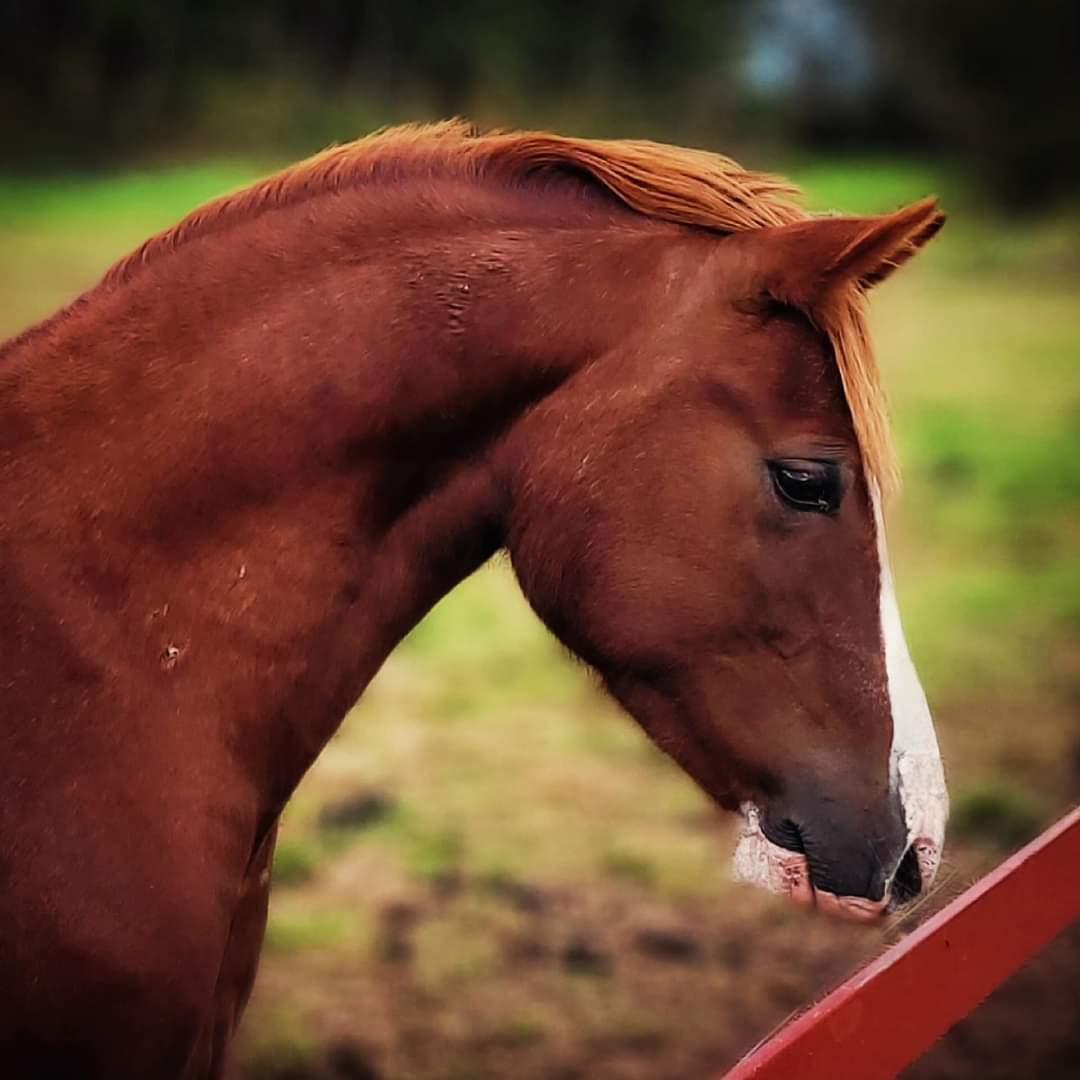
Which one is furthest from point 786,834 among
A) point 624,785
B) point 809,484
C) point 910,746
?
point 624,785

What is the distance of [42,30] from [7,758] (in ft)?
7.89

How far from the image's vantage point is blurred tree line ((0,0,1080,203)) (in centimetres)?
310

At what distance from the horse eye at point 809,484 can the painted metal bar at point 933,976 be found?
383 millimetres

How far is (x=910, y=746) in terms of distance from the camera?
1180mm

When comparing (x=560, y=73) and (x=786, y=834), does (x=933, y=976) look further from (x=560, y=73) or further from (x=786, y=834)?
(x=560, y=73)

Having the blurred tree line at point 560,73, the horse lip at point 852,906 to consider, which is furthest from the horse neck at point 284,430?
the blurred tree line at point 560,73

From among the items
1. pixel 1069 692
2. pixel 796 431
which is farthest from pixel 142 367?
pixel 1069 692

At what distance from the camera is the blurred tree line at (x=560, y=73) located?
10.2ft

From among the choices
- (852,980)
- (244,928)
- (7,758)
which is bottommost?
(244,928)

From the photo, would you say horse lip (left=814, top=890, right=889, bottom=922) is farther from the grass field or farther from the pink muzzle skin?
the grass field

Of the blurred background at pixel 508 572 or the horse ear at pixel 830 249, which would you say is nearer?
the horse ear at pixel 830 249

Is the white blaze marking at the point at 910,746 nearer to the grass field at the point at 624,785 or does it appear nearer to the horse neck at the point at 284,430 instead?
the horse neck at the point at 284,430

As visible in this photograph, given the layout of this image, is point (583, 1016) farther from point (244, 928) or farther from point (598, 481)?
point (598, 481)

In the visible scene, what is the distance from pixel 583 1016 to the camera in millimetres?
2652
